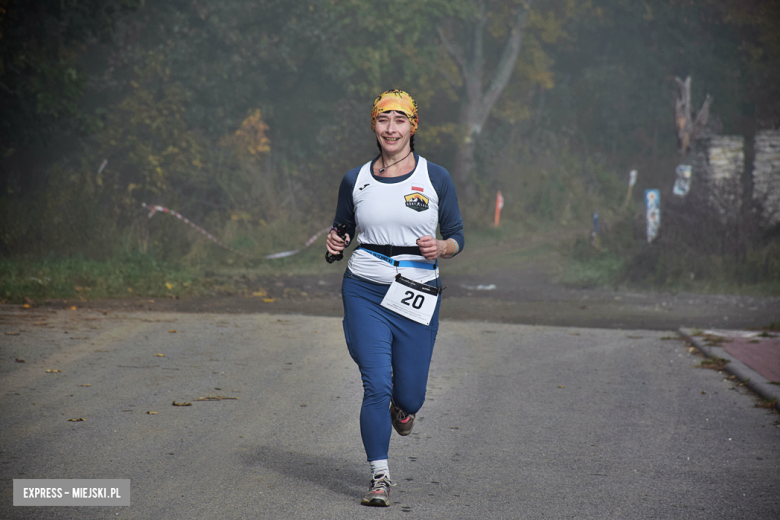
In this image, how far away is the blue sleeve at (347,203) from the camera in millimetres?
5238

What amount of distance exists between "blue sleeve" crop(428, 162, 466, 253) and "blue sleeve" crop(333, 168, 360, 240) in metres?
0.46

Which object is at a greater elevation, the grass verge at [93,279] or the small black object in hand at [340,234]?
the small black object in hand at [340,234]

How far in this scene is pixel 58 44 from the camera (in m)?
19.8

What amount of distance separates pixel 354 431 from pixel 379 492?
1.73m

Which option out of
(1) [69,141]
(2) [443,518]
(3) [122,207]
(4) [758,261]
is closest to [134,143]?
(1) [69,141]

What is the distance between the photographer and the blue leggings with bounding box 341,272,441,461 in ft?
15.9

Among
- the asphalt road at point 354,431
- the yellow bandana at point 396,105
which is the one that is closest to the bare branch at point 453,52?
the asphalt road at point 354,431

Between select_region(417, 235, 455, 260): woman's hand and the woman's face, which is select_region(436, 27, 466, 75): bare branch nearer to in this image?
the woman's face

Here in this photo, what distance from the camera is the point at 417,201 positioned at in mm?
5047

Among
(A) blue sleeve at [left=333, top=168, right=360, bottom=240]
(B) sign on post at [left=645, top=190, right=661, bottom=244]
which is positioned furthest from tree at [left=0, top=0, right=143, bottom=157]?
(A) blue sleeve at [left=333, top=168, right=360, bottom=240]

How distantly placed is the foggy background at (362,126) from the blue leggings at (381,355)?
9768 millimetres

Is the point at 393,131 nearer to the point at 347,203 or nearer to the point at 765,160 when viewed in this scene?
the point at 347,203

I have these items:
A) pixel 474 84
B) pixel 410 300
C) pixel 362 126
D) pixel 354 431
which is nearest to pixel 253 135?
pixel 362 126

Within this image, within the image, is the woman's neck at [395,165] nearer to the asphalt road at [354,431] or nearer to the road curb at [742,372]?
the asphalt road at [354,431]
